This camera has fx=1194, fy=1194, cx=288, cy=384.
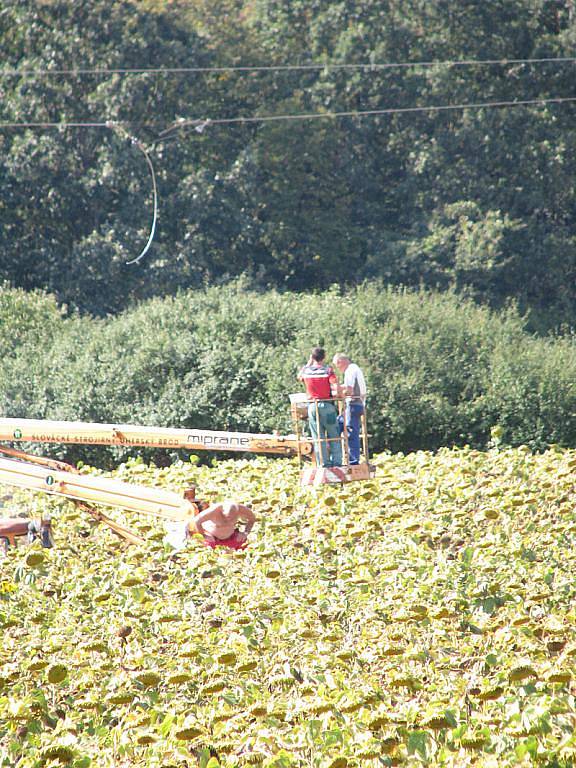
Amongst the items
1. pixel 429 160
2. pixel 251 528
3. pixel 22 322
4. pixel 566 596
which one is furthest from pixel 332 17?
pixel 566 596

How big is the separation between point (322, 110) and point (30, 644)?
31.4 metres

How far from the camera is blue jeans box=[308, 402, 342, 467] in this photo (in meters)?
10.6

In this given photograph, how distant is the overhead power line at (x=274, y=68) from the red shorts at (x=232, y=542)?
26.2m

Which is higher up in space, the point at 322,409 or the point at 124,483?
the point at 322,409

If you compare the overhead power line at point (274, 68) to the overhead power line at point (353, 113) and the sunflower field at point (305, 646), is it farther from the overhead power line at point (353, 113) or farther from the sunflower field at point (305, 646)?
the sunflower field at point (305, 646)

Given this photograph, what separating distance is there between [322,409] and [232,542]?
1623mm

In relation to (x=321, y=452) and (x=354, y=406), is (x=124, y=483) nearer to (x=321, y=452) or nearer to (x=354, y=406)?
(x=321, y=452)

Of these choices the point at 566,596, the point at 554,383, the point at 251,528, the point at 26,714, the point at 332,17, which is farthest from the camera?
the point at 332,17

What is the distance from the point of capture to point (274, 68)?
36625 mm

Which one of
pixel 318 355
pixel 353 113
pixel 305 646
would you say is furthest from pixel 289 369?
pixel 353 113

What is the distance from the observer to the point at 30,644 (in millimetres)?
6875

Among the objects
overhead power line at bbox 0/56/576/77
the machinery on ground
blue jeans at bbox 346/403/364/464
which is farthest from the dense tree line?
the machinery on ground

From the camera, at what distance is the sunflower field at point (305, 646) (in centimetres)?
540

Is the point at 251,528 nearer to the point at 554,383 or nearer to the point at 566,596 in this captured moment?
the point at 566,596
